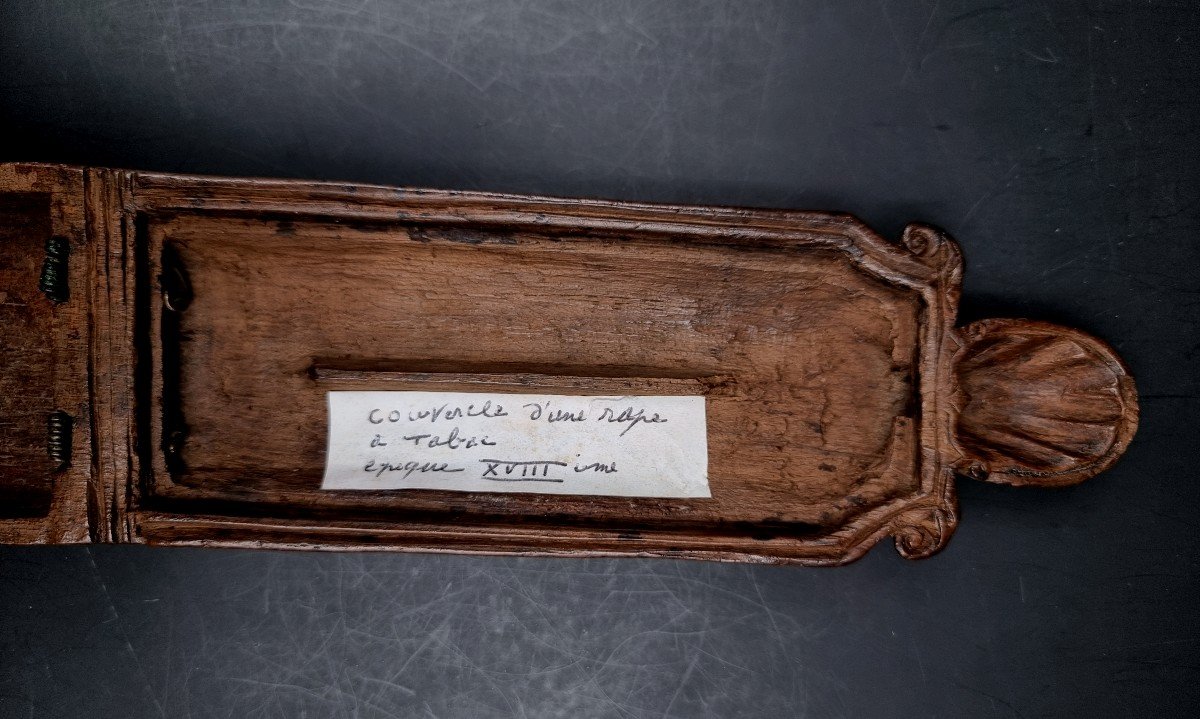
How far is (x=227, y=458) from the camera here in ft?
4.59

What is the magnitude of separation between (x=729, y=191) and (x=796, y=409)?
0.54 meters

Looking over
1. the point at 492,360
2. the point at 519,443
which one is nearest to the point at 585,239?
the point at 492,360

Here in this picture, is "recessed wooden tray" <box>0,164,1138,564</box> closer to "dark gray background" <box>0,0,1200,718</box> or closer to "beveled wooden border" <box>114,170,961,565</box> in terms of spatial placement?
"beveled wooden border" <box>114,170,961,565</box>

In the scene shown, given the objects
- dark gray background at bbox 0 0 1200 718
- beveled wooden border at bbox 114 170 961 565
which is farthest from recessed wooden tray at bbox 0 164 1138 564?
dark gray background at bbox 0 0 1200 718

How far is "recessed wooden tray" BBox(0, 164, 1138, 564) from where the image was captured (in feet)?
4.07

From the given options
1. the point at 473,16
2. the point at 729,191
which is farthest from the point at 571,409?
the point at 473,16

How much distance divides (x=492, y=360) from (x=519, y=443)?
0.20 m

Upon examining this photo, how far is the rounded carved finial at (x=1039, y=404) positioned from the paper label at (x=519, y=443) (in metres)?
0.59

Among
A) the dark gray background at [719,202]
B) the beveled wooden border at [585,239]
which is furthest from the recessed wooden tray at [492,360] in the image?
the dark gray background at [719,202]

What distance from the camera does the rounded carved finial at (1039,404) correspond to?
1.33m

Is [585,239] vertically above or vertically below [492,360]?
above

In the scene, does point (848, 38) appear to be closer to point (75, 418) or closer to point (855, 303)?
point (855, 303)

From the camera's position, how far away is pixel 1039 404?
1.38 metres

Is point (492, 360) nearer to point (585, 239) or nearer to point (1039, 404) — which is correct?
point (585, 239)
